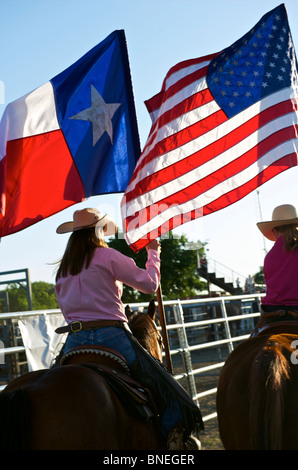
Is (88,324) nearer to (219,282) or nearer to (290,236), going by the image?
(290,236)

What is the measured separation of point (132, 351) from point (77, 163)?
8.39 feet

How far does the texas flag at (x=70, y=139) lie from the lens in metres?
5.43

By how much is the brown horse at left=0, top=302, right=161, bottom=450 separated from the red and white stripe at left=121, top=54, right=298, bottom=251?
7.56ft

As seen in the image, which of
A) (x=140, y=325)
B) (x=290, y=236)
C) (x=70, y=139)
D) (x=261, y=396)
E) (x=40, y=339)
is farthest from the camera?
(x=40, y=339)

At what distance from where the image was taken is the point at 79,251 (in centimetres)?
393

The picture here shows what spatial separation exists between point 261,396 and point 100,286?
132cm

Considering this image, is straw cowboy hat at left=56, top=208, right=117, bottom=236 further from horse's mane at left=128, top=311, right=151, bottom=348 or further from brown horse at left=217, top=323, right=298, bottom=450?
brown horse at left=217, top=323, right=298, bottom=450

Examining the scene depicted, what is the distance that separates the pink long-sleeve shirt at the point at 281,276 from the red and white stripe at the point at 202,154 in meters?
1.26

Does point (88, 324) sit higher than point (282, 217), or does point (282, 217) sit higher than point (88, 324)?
point (282, 217)

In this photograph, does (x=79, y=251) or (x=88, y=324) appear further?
(x=79, y=251)

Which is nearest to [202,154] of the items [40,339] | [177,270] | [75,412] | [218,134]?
[218,134]

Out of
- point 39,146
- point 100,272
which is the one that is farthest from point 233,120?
point 100,272

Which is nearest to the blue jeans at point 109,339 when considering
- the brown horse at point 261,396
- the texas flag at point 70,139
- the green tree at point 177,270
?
the brown horse at point 261,396

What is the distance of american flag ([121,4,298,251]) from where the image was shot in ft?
17.6
